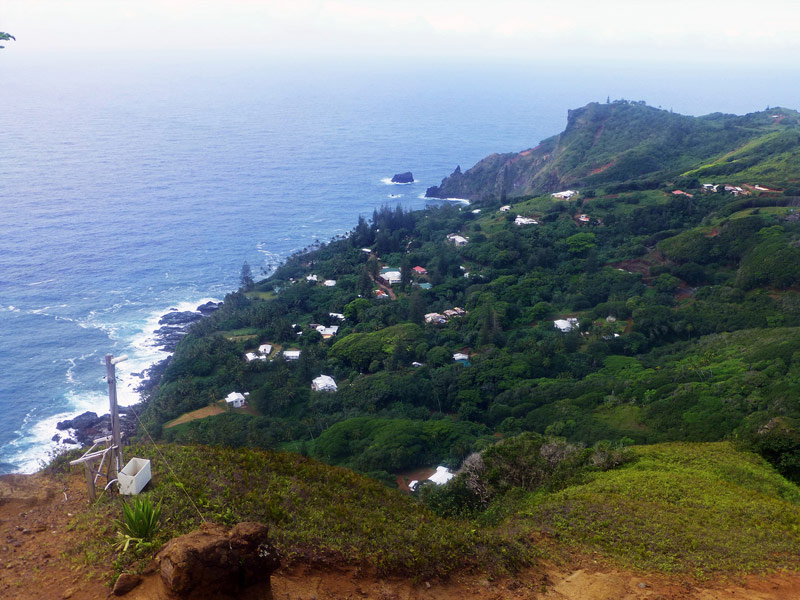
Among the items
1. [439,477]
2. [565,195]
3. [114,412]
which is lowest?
[439,477]

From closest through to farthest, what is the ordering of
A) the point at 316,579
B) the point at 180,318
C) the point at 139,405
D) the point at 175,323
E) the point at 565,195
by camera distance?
1. the point at 316,579
2. the point at 139,405
3. the point at 175,323
4. the point at 180,318
5. the point at 565,195

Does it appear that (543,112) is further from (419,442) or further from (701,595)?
(701,595)

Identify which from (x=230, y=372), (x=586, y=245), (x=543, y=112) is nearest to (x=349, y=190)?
(x=586, y=245)

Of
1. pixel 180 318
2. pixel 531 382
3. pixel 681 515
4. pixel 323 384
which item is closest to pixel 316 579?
pixel 681 515

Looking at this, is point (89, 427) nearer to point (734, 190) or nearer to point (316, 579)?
point (316, 579)

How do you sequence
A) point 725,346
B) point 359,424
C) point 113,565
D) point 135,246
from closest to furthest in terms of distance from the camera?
point 113,565, point 359,424, point 725,346, point 135,246
